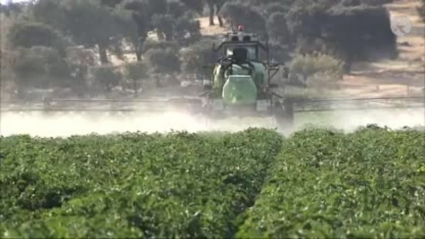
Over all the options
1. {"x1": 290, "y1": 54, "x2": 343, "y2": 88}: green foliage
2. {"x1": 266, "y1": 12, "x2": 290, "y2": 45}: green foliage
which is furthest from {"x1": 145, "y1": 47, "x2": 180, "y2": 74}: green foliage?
→ {"x1": 266, "y1": 12, "x2": 290, "y2": 45}: green foliage

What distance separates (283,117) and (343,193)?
1880cm

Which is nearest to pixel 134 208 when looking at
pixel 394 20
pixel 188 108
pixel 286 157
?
pixel 286 157

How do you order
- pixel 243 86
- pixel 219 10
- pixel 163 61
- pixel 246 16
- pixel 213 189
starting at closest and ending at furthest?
pixel 213 189 < pixel 243 86 < pixel 163 61 < pixel 246 16 < pixel 219 10

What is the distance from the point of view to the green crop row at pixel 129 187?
9094mm

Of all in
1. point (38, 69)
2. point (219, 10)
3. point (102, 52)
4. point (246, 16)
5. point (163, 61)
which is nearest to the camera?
point (38, 69)

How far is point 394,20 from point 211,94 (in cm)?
3811

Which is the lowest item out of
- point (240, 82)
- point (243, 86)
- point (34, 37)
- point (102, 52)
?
point (102, 52)

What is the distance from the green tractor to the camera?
93.2ft

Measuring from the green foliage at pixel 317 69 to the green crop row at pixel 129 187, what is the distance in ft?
110

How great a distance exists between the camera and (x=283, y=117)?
3000cm

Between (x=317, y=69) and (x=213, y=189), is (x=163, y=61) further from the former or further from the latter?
(x=213, y=189)

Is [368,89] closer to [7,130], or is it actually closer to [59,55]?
[59,55]

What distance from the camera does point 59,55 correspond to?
55.2 metres

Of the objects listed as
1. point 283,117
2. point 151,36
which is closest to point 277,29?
point 151,36
